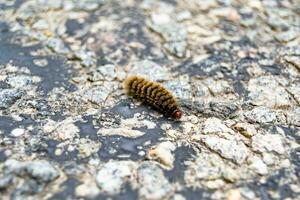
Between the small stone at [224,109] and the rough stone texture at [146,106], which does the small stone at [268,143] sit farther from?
the small stone at [224,109]

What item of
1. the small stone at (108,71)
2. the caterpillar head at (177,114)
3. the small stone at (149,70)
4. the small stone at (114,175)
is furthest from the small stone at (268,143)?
the small stone at (108,71)

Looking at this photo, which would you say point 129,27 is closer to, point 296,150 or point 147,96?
point 147,96

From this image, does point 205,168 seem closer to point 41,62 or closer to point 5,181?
point 5,181

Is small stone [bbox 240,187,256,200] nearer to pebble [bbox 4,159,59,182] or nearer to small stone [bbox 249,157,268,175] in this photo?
small stone [bbox 249,157,268,175]

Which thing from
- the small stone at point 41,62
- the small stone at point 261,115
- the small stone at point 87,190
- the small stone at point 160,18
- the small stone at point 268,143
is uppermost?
the small stone at point 160,18

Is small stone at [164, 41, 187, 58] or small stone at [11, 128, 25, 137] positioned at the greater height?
small stone at [164, 41, 187, 58]

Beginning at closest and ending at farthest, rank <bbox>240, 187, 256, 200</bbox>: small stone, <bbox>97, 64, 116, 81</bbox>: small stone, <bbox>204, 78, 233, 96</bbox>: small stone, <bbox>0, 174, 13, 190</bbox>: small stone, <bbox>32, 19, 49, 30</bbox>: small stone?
<bbox>0, 174, 13, 190</bbox>: small stone, <bbox>240, 187, 256, 200</bbox>: small stone, <bbox>204, 78, 233, 96</bbox>: small stone, <bbox>97, 64, 116, 81</bbox>: small stone, <bbox>32, 19, 49, 30</bbox>: small stone

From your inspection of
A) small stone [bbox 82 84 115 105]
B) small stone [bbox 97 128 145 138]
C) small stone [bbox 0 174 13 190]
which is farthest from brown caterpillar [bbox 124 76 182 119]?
small stone [bbox 0 174 13 190]

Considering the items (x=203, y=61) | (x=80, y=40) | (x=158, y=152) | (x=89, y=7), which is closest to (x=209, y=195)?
(x=158, y=152)
